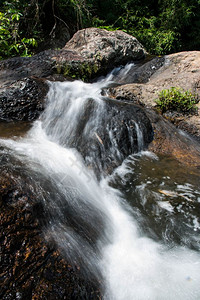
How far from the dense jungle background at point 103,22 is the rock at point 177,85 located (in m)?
4.39

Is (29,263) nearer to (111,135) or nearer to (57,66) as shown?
(111,135)

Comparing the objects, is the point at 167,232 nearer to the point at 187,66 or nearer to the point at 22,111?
the point at 22,111

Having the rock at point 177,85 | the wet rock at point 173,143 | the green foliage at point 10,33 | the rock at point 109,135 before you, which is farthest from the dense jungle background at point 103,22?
the wet rock at point 173,143

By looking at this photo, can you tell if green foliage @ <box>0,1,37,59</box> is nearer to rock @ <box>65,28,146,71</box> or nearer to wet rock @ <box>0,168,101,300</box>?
rock @ <box>65,28,146,71</box>

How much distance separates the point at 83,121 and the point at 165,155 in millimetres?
2023

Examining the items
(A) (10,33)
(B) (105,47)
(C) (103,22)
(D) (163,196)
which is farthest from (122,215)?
(C) (103,22)

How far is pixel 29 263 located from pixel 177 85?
21.2 feet

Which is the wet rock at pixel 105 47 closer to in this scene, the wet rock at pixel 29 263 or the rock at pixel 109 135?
the rock at pixel 109 135

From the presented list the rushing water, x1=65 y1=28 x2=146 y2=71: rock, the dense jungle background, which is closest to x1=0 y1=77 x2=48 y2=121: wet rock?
the rushing water

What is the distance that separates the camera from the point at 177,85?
6336 mm

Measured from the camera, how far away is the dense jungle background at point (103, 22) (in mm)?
8461

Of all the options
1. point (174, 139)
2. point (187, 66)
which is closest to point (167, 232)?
point (174, 139)

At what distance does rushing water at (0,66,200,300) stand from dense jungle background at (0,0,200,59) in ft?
22.0

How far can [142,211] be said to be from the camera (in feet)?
9.53
